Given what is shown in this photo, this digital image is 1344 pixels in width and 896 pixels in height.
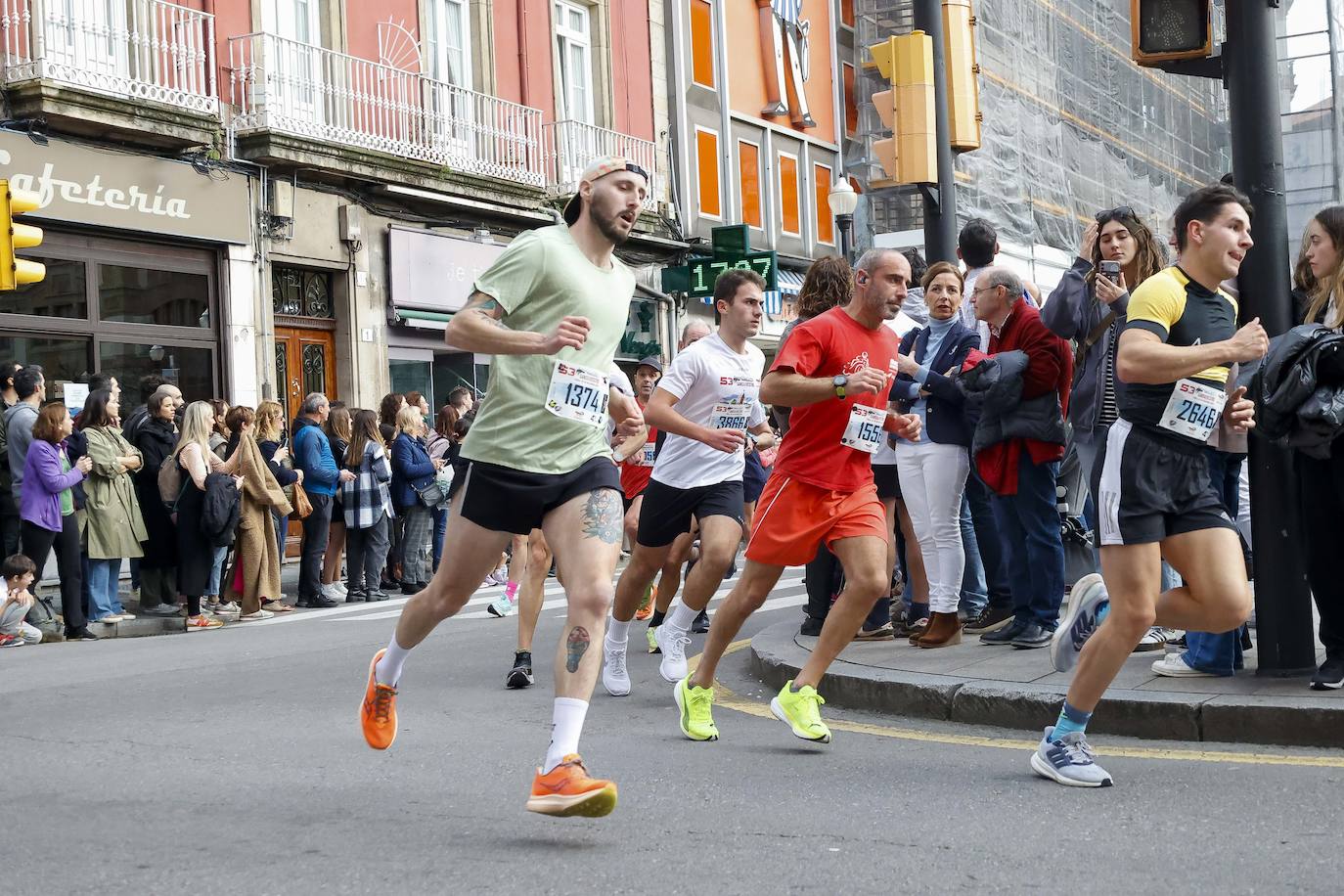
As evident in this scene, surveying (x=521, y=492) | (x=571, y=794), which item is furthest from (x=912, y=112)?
(x=571, y=794)

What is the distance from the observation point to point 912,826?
4660 mm

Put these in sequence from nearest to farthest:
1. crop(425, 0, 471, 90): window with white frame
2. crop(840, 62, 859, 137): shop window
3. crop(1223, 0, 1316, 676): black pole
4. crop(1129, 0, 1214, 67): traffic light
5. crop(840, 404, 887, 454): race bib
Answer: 1. crop(840, 404, 887, 454): race bib
2. crop(1223, 0, 1316, 676): black pole
3. crop(1129, 0, 1214, 67): traffic light
4. crop(425, 0, 471, 90): window with white frame
5. crop(840, 62, 859, 137): shop window

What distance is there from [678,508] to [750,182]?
77.4ft

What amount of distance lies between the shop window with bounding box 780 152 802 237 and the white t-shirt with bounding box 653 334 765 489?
2402cm

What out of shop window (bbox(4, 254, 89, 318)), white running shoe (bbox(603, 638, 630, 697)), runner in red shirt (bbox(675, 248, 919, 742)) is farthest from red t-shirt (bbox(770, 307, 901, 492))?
shop window (bbox(4, 254, 89, 318))

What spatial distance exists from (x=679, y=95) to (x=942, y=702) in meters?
22.9

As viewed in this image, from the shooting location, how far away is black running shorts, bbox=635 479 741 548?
299 inches

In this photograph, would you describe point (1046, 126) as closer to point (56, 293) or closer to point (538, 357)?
point (56, 293)

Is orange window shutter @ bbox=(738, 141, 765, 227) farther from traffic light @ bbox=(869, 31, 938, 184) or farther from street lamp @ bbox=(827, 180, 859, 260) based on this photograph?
traffic light @ bbox=(869, 31, 938, 184)

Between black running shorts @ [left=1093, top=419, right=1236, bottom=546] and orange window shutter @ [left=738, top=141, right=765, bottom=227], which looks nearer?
→ black running shorts @ [left=1093, top=419, right=1236, bottom=546]

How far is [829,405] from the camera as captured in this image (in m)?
6.34

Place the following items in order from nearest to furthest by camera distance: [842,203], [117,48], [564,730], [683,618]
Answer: [564,730] → [683,618] → [117,48] → [842,203]

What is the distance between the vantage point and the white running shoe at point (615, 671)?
7.60 metres

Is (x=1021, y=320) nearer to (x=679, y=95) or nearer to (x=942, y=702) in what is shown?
(x=942, y=702)
